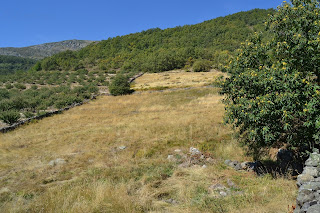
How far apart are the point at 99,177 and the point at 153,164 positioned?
2643mm

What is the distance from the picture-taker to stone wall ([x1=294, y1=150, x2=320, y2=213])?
4332 millimetres

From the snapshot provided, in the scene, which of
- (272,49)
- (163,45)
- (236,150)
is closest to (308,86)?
(272,49)

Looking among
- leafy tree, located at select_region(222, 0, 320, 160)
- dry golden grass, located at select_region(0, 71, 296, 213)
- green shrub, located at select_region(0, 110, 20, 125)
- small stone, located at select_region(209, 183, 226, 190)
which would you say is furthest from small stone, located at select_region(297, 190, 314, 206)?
green shrub, located at select_region(0, 110, 20, 125)

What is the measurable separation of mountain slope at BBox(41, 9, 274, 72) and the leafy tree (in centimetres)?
7338

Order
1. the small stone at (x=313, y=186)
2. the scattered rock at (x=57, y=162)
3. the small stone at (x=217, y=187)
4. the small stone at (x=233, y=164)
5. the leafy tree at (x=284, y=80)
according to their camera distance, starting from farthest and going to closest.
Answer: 1. the scattered rock at (x=57, y=162)
2. the small stone at (x=233, y=164)
3. the small stone at (x=217, y=187)
4. the leafy tree at (x=284, y=80)
5. the small stone at (x=313, y=186)

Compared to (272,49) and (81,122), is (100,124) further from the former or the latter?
(272,49)

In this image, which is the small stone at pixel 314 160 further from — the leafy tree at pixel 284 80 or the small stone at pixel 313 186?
the small stone at pixel 313 186

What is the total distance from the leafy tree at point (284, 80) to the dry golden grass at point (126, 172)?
6.50 ft

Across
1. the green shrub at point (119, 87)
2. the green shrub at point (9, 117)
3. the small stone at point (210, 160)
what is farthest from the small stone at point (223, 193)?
the green shrub at point (119, 87)

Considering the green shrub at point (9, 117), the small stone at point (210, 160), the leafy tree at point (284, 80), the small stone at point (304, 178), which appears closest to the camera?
the small stone at point (304, 178)

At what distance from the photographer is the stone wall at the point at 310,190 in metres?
4.33

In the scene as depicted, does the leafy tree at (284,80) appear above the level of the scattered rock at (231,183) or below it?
above

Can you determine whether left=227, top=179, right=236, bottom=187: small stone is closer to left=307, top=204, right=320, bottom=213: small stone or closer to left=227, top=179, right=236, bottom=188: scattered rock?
left=227, top=179, right=236, bottom=188: scattered rock

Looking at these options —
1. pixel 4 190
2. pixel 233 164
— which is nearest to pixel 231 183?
pixel 233 164
